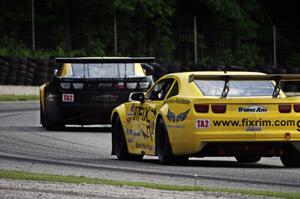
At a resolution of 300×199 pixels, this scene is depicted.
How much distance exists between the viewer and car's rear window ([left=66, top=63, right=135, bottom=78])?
2233 centimetres

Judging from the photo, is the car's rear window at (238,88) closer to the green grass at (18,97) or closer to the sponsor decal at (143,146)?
the sponsor decal at (143,146)

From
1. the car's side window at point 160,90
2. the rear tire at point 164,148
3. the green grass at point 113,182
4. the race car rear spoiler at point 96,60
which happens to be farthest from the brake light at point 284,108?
the race car rear spoiler at point 96,60

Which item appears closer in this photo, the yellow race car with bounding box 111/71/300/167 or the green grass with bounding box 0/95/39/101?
the yellow race car with bounding box 111/71/300/167

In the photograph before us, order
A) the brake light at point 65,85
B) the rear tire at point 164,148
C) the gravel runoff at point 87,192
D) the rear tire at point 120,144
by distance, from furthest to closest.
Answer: the brake light at point 65,85 < the rear tire at point 120,144 < the rear tire at point 164,148 < the gravel runoff at point 87,192

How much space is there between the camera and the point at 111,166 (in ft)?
47.8

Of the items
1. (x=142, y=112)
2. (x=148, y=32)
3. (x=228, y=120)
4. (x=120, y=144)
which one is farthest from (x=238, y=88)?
(x=148, y=32)

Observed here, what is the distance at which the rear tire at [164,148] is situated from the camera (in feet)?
47.9

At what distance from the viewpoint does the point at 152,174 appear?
13312 millimetres

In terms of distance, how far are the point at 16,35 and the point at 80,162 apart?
28044mm

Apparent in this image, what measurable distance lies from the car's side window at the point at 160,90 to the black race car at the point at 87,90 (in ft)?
19.5

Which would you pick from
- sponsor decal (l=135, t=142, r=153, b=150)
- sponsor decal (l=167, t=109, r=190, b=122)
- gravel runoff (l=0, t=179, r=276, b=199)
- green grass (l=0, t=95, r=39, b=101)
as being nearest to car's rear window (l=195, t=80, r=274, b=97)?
sponsor decal (l=167, t=109, r=190, b=122)

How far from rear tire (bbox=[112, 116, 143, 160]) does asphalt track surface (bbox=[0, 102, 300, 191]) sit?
0.13m

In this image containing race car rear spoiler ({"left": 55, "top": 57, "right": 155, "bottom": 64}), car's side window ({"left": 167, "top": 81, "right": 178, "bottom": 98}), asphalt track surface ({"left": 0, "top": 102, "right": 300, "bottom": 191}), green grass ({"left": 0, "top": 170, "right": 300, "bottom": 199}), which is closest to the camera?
green grass ({"left": 0, "top": 170, "right": 300, "bottom": 199})

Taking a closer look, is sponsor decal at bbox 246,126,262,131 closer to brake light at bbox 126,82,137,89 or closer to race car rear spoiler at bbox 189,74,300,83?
race car rear spoiler at bbox 189,74,300,83
